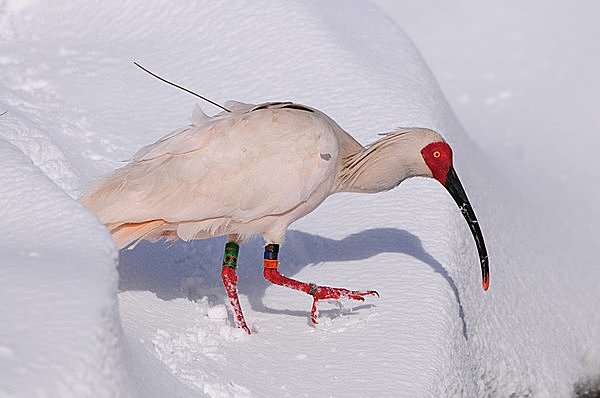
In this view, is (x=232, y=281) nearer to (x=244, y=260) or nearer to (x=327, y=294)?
(x=327, y=294)

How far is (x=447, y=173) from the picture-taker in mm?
4133

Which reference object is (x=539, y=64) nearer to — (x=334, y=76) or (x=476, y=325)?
(x=334, y=76)

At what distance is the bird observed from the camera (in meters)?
3.68

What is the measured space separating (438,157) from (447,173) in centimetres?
9

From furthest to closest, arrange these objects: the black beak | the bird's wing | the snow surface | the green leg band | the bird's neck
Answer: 1. the black beak
2. the bird's neck
3. the green leg band
4. the bird's wing
5. the snow surface

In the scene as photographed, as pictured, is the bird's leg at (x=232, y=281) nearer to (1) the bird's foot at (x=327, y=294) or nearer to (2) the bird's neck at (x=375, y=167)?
(1) the bird's foot at (x=327, y=294)

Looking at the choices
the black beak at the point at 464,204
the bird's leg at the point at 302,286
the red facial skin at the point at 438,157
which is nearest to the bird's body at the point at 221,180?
the bird's leg at the point at 302,286

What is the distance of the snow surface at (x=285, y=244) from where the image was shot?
285cm

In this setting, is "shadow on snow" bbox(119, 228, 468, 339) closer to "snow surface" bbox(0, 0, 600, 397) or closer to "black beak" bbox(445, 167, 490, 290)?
"snow surface" bbox(0, 0, 600, 397)

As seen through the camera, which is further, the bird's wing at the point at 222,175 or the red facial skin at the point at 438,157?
the red facial skin at the point at 438,157

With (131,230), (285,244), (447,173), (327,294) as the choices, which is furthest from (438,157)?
(131,230)

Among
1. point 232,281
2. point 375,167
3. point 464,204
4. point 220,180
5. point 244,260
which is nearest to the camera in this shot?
point 220,180

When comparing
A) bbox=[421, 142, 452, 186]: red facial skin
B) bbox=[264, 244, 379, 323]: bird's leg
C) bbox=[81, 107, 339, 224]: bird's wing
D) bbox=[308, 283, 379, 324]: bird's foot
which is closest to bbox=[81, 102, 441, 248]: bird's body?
bbox=[81, 107, 339, 224]: bird's wing

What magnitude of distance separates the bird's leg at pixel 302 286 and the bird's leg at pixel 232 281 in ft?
0.45
